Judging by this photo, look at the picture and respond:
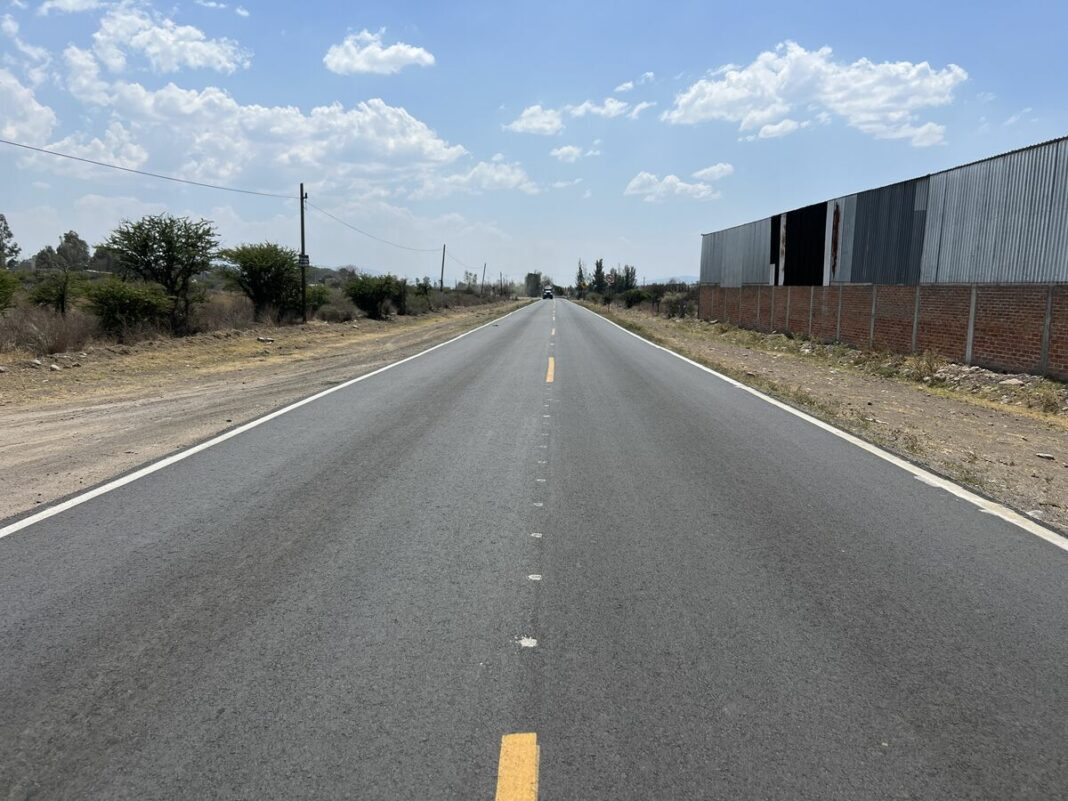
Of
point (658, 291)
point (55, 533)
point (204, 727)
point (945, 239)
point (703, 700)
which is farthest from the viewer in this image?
point (658, 291)

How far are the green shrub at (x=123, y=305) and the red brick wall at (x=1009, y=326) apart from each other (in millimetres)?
23460

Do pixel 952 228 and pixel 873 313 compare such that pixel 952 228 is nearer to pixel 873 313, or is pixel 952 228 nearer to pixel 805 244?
pixel 873 313

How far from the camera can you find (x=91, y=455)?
8203mm

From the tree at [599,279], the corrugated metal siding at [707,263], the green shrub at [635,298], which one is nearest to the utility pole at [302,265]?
the corrugated metal siding at [707,263]

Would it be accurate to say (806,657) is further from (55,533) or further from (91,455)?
(91,455)

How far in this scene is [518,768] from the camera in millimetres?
2768

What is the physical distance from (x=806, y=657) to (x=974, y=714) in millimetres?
741

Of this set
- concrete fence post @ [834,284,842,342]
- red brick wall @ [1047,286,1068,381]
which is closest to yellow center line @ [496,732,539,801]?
red brick wall @ [1047,286,1068,381]

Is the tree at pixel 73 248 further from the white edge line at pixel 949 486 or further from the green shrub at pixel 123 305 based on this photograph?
the white edge line at pixel 949 486

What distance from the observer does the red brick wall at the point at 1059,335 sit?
14.4 metres

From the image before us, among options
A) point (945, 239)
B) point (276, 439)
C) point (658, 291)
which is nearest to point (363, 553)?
point (276, 439)

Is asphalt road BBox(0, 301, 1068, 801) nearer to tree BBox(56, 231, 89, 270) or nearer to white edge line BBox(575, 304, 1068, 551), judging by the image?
white edge line BBox(575, 304, 1068, 551)

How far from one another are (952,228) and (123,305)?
24386 millimetres

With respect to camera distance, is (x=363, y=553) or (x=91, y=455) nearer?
(x=363, y=553)
